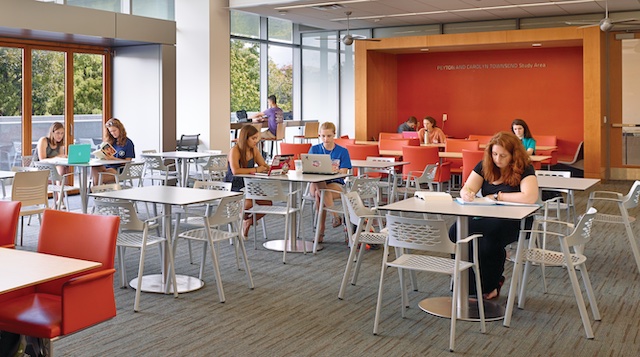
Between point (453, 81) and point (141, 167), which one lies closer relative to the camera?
point (141, 167)

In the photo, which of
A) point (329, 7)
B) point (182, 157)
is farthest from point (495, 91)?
point (182, 157)

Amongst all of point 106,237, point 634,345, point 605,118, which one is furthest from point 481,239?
point 605,118

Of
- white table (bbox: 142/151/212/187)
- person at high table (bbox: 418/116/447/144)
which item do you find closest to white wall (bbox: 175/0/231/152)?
white table (bbox: 142/151/212/187)

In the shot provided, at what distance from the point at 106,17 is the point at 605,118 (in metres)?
9.75

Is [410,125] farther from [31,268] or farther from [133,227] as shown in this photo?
[31,268]

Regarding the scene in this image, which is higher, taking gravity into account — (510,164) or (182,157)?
(182,157)

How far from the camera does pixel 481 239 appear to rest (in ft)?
18.9

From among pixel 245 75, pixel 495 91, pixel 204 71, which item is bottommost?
pixel 495 91

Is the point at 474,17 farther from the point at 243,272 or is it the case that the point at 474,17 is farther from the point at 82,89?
the point at 243,272

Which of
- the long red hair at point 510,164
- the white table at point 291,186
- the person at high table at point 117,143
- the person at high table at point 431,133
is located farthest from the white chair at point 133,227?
the person at high table at point 431,133

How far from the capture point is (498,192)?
5852 millimetres

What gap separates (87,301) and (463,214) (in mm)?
2553

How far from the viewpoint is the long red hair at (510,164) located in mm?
5750

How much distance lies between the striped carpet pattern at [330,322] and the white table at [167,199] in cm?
14
